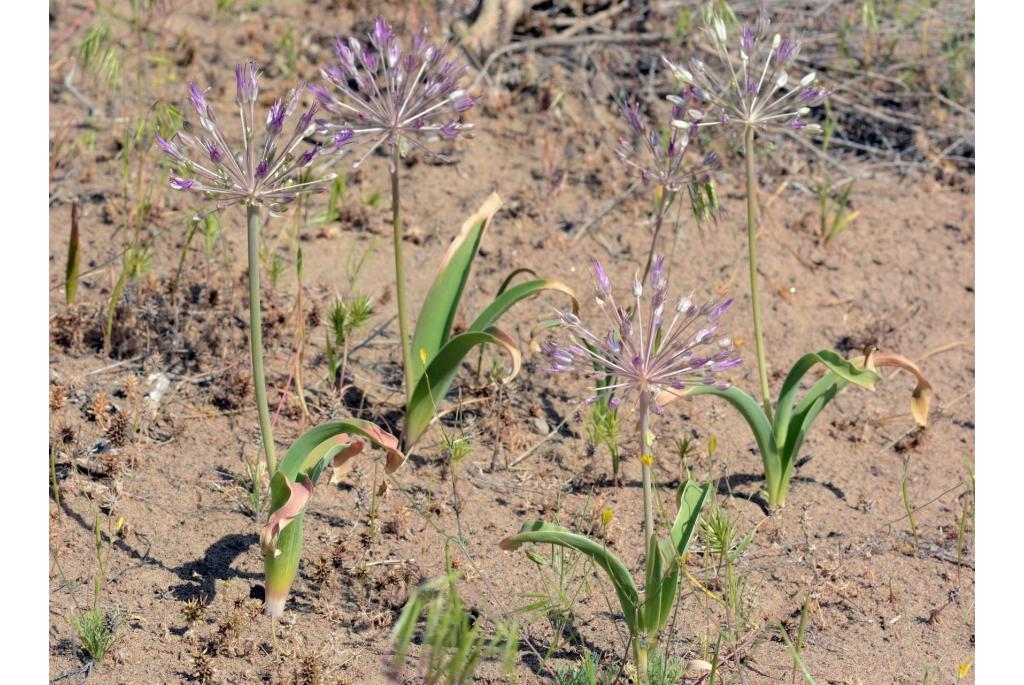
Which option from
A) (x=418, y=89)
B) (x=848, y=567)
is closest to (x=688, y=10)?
(x=418, y=89)

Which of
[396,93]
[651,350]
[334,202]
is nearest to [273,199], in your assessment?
[396,93]

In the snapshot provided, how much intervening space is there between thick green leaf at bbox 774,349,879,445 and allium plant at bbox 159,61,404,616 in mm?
1275

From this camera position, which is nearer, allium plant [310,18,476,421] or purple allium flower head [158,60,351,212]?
purple allium flower head [158,60,351,212]

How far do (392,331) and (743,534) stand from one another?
1.65m

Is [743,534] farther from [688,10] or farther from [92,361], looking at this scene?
[688,10]

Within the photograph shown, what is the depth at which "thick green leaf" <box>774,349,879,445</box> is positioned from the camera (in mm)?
3553

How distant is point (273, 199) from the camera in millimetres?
2990

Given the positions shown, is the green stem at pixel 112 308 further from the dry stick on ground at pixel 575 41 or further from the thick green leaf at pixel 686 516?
the dry stick on ground at pixel 575 41

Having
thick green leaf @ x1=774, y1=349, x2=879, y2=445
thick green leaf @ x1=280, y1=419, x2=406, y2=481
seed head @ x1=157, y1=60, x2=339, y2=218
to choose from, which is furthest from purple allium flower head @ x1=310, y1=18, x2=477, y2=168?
thick green leaf @ x1=774, y1=349, x2=879, y2=445

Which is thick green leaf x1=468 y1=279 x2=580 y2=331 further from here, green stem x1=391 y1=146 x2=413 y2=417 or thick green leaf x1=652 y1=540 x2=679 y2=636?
thick green leaf x1=652 y1=540 x2=679 y2=636

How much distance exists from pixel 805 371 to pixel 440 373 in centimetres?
115

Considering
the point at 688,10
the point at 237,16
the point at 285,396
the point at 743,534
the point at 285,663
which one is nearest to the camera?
the point at 285,663

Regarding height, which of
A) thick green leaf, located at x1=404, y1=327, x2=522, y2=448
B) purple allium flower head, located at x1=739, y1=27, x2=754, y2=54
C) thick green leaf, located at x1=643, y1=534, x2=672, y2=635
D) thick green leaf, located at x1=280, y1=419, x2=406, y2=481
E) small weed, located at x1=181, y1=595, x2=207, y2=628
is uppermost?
purple allium flower head, located at x1=739, y1=27, x2=754, y2=54

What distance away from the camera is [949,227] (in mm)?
5480
